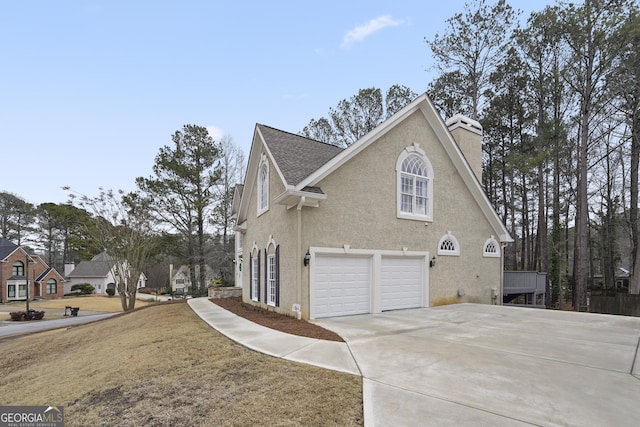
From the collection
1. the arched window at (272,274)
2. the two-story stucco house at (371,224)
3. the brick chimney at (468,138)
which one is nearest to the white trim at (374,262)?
the two-story stucco house at (371,224)

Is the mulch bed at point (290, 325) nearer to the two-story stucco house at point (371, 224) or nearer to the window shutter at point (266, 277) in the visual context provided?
the two-story stucco house at point (371, 224)

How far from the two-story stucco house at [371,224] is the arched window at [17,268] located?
123 ft

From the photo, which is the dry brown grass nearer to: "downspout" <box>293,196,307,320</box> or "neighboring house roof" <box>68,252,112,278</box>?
"downspout" <box>293,196,307,320</box>

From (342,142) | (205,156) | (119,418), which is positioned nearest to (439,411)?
(119,418)

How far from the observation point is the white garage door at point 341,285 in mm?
9383

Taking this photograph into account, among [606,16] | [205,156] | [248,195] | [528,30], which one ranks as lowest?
[248,195]

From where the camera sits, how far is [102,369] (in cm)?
635

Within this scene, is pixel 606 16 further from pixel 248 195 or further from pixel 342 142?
pixel 248 195

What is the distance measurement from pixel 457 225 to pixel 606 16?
500 inches

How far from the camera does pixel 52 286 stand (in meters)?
40.0

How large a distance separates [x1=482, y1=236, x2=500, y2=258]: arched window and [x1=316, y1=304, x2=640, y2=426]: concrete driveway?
543 cm

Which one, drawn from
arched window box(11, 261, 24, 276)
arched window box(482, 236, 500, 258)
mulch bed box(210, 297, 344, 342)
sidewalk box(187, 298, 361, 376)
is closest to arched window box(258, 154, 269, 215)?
mulch bed box(210, 297, 344, 342)

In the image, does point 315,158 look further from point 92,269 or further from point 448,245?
point 92,269

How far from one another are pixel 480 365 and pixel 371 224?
5801 mm
